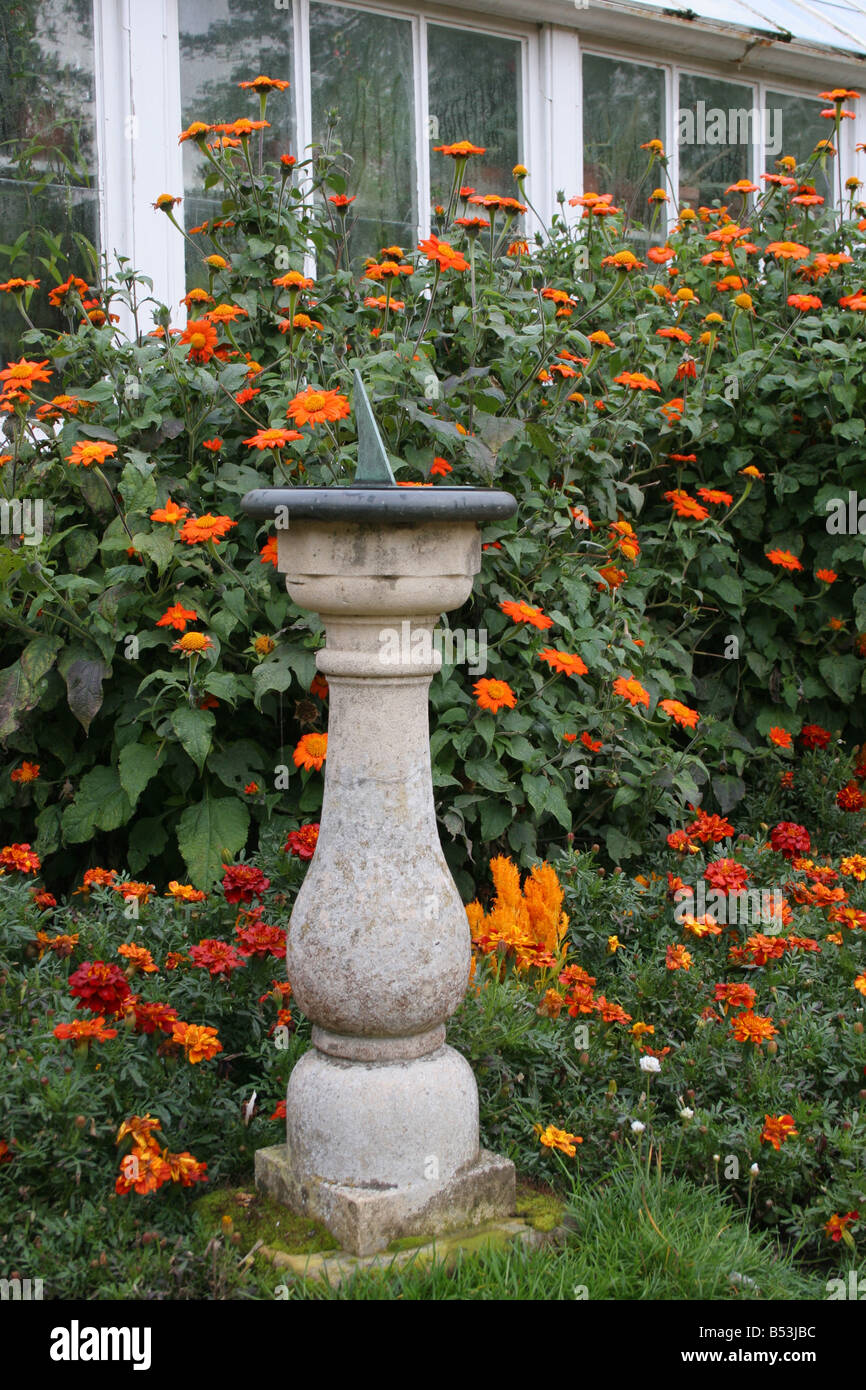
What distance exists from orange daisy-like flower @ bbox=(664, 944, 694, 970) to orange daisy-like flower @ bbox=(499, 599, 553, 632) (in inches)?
34.9

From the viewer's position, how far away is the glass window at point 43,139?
15.6 ft

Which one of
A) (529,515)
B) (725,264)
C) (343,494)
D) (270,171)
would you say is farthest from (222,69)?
(343,494)

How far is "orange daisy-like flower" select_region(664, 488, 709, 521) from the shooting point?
4.15 metres

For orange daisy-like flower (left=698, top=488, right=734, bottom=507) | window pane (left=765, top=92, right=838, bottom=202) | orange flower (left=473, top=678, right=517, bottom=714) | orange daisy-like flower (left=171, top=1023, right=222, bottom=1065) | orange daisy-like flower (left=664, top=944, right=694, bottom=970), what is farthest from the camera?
window pane (left=765, top=92, right=838, bottom=202)

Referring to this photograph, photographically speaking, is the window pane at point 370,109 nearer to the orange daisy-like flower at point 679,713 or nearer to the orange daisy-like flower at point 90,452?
the orange daisy-like flower at point 90,452

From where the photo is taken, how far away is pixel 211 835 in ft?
10.5

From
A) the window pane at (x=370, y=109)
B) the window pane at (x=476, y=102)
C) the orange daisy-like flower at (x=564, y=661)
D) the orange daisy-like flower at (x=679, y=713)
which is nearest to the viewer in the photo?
the orange daisy-like flower at (x=564, y=661)

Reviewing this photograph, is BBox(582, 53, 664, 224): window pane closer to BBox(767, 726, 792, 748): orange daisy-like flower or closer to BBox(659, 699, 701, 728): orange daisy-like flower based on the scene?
BBox(767, 726, 792, 748): orange daisy-like flower

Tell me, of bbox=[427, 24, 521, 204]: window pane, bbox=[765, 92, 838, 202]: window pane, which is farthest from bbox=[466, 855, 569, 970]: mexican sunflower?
bbox=[765, 92, 838, 202]: window pane

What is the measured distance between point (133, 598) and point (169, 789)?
540 mm

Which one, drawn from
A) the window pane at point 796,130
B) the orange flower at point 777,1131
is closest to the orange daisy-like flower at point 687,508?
the orange flower at point 777,1131

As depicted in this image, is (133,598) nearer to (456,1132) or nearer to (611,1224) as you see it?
(456,1132)

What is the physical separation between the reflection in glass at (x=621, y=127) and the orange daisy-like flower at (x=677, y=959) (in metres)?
4.63

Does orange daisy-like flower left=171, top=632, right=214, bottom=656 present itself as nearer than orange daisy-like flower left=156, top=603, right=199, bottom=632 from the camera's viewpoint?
Yes
